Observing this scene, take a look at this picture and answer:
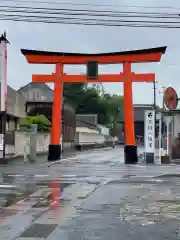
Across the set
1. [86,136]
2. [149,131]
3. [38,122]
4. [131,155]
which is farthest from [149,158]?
[86,136]

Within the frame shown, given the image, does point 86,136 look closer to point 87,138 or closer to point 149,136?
point 87,138

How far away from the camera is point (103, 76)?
34469 millimetres

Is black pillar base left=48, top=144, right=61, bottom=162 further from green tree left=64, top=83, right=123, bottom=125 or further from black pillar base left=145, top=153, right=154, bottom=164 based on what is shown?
green tree left=64, top=83, right=123, bottom=125

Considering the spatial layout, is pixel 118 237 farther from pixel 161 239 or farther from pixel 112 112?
pixel 112 112

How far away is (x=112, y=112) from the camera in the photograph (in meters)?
119

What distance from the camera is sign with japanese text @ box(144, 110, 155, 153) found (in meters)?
33.2

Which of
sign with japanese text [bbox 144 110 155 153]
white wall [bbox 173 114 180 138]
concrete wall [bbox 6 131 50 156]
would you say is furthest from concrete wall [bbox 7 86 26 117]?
white wall [bbox 173 114 180 138]

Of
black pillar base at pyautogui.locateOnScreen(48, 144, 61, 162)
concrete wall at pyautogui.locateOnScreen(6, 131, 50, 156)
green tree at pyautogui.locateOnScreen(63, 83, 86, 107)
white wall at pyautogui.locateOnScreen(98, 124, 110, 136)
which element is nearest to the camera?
black pillar base at pyautogui.locateOnScreen(48, 144, 61, 162)

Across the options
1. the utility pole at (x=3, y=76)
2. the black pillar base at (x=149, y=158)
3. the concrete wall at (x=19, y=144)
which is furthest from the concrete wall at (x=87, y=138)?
the utility pole at (x=3, y=76)

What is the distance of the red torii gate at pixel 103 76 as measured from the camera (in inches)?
1325

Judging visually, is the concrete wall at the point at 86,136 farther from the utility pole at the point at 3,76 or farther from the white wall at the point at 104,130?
the utility pole at the point at 3,76

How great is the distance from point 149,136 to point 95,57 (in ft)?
21.8

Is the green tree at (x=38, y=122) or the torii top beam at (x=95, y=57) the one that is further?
the green tree at (x=38, y=122)

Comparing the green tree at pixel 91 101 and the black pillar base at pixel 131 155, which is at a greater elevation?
the green tree at pixel 91 101
